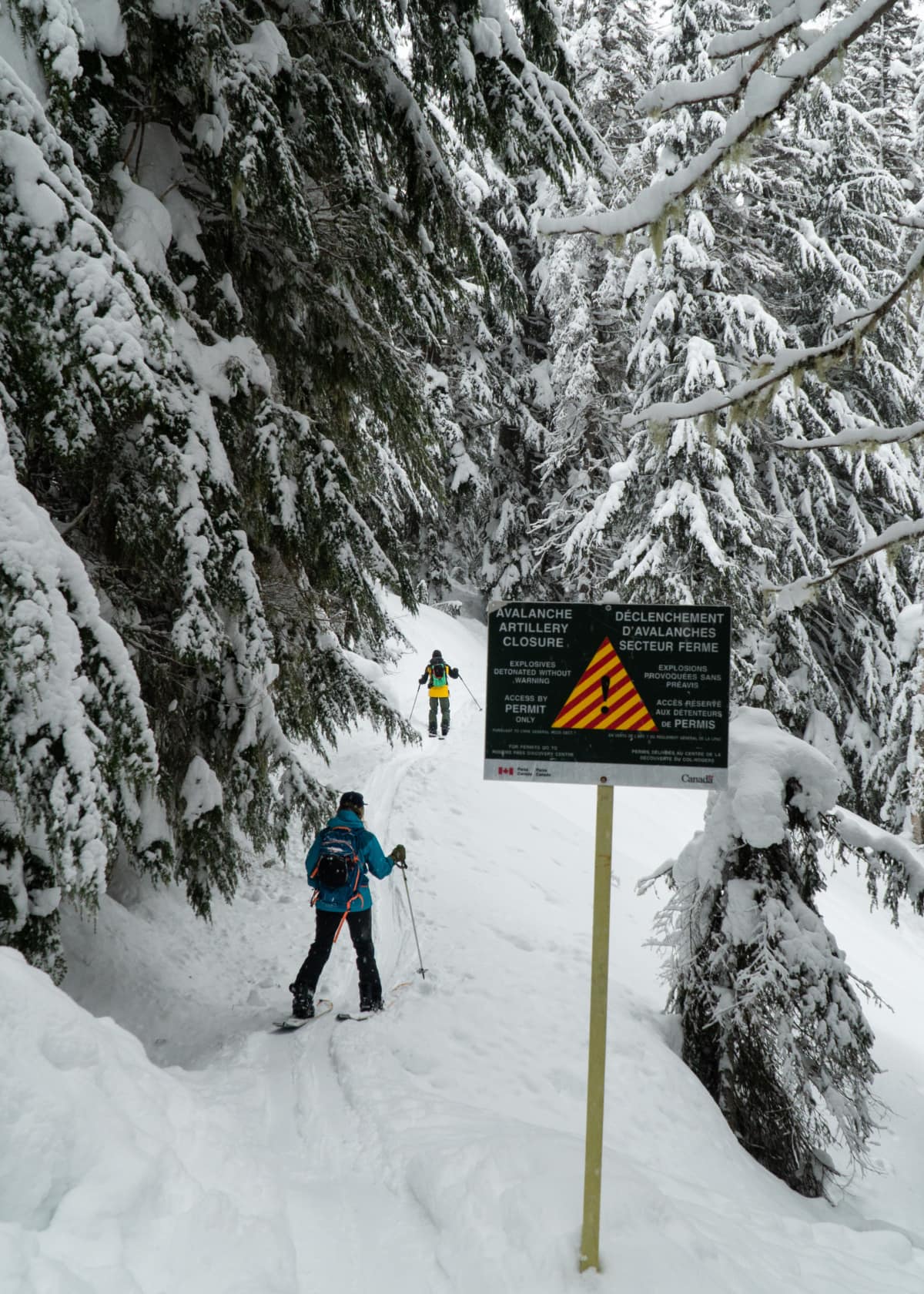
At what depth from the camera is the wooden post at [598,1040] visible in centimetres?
329

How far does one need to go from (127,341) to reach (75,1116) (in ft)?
9.30

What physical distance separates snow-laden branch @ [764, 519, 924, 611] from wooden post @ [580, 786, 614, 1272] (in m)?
1.40

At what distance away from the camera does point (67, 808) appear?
3184mm

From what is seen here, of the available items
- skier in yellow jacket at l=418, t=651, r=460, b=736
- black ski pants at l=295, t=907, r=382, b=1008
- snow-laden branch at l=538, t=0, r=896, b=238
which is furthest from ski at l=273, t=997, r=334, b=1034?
skier in yellow jacket at l=418, t=651, r=460, b=736

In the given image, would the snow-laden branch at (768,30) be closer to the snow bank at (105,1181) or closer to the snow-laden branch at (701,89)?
the snow-laden branch at (701,89)

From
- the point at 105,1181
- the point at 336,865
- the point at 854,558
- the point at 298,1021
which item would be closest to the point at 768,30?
the point at 854,558

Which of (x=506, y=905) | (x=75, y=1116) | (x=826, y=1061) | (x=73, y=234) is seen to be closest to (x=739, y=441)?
(x=506, y=905)

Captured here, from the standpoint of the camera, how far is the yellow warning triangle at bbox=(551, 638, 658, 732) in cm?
356

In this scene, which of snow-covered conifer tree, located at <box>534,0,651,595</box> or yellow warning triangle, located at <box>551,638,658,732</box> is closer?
yellow warning triangle, located at <box>551,638,658,732</box>

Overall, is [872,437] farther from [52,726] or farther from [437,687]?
[437,687]

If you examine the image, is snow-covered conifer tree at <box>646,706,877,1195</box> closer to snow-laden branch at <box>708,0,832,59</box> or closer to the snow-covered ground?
the snow-covered ground

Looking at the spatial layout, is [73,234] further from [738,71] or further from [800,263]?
[800,263]

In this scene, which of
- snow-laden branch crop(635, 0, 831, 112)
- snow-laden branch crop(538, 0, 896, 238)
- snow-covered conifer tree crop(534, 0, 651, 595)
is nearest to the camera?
snow-laden branch crop(538, 0, 896, 238)

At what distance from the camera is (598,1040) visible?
11.3ft
